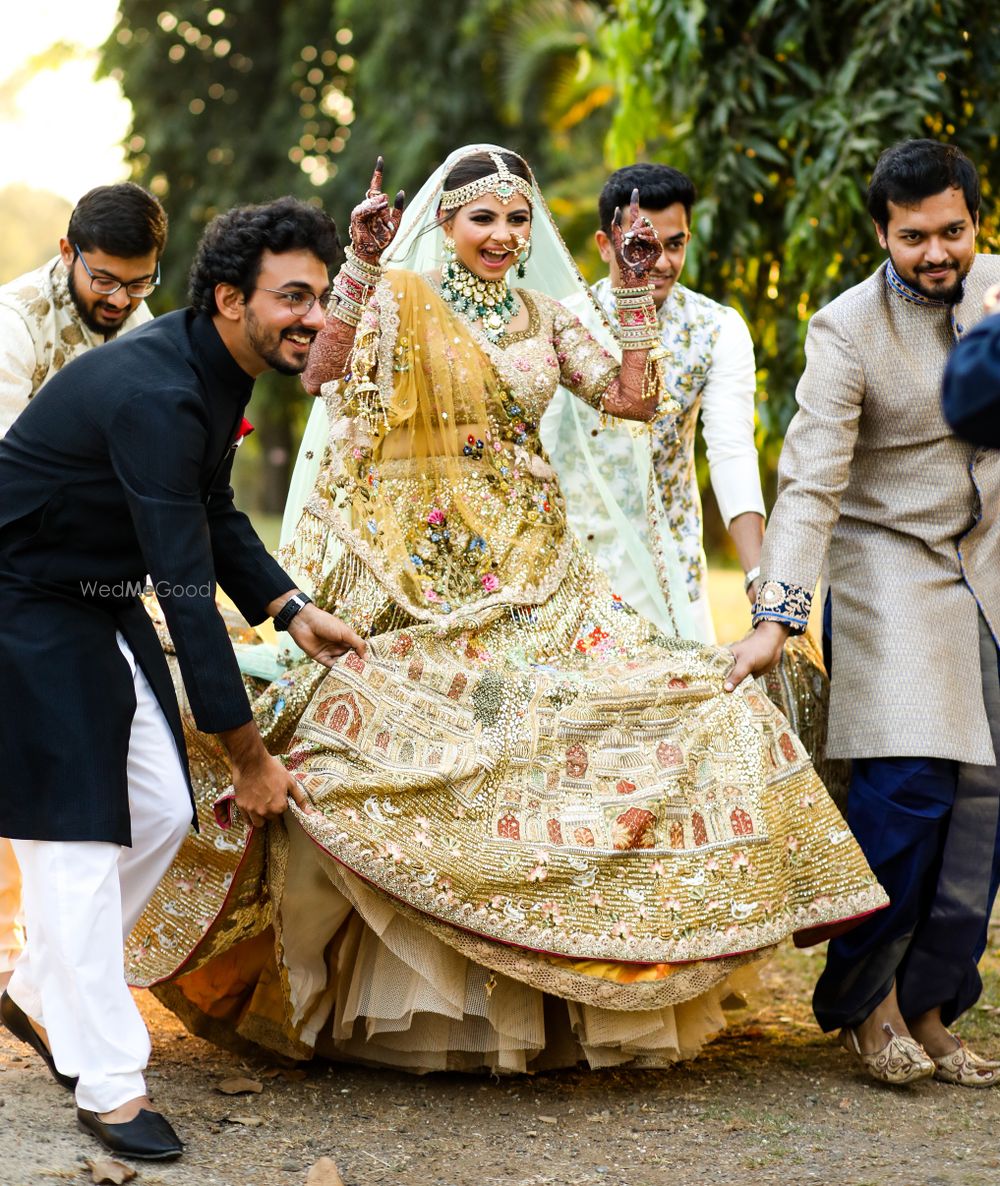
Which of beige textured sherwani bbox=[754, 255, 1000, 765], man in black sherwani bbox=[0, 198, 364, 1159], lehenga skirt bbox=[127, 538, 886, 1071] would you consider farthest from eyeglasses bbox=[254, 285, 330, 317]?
beige textured sherwani bbox=[754, 255, 1000, 765]

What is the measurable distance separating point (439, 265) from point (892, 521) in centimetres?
147

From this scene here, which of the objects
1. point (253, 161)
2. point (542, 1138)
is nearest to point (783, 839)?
point (542, 1138)

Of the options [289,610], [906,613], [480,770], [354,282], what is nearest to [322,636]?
[289,610]

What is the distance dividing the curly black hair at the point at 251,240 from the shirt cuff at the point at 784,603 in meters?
1.42

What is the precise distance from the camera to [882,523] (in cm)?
415

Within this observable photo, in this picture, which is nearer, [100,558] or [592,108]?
[100,558]

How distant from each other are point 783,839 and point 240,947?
143 centimetres

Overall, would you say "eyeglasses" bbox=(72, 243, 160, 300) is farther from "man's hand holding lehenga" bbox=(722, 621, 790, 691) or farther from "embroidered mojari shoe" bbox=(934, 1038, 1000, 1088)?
"embroidered mojari shoe" bbox=(934, 1038, 1000, 1088)

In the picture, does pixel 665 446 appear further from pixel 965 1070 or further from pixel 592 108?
pixel 592 108

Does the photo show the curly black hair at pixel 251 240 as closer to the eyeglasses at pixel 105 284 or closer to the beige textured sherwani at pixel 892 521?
the eyeglasses at pixel 105 284

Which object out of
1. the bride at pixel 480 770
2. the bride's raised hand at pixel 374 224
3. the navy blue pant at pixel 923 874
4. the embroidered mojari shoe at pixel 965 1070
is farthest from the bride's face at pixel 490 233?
the embroidered mojari shoe at pixel 965 1070

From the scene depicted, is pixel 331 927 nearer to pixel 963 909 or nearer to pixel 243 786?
pixel 243 786

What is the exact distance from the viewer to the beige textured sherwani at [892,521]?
402cm

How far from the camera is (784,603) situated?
13.1 feet
